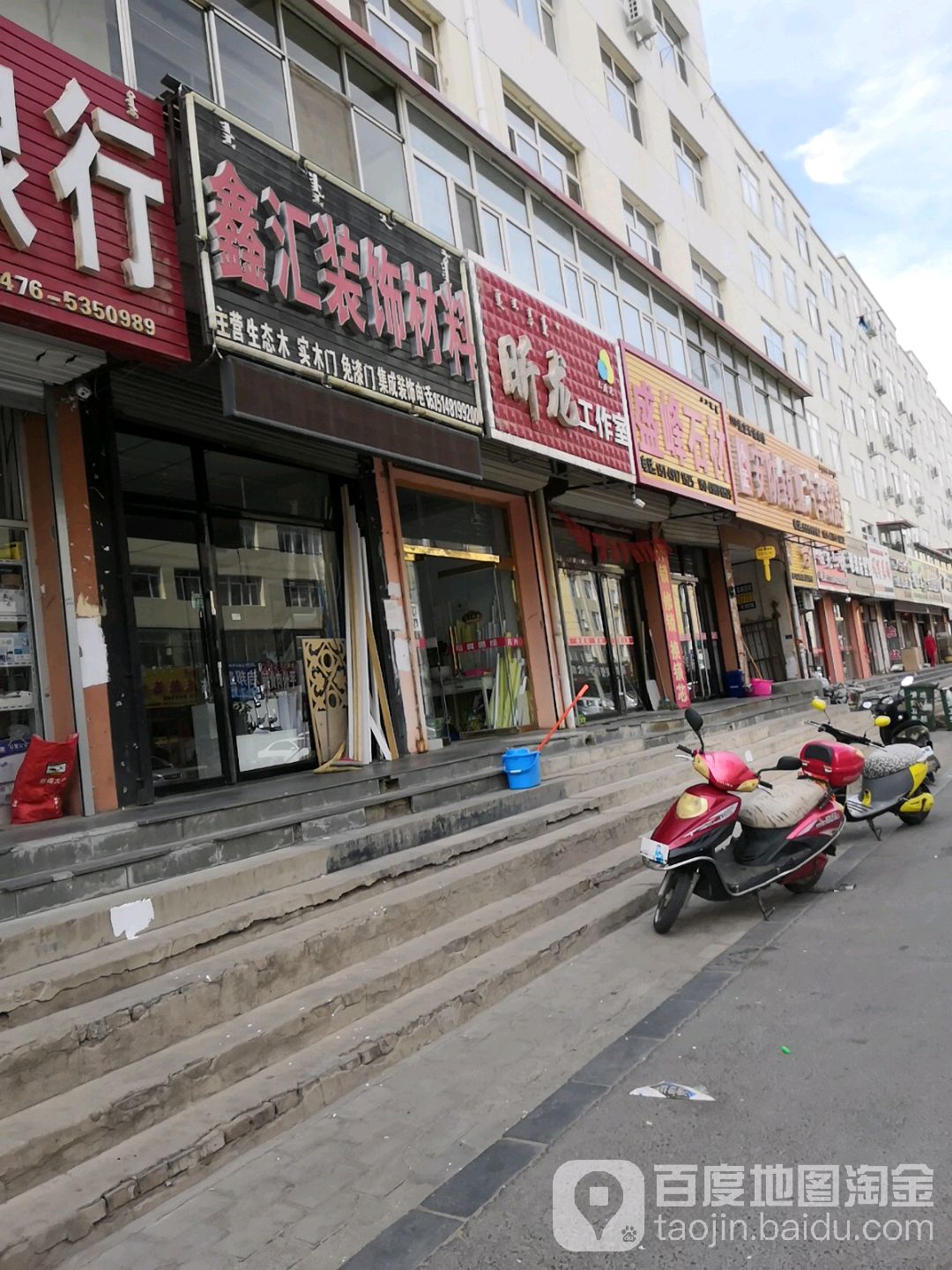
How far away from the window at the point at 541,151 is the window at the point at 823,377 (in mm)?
17780

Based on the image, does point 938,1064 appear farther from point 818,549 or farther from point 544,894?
point 818,549

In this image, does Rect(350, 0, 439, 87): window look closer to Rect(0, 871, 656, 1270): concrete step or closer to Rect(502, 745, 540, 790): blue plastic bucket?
Rect(502, 745, 540, 790): blue plastic bucket

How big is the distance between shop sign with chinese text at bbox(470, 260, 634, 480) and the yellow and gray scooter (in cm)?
433

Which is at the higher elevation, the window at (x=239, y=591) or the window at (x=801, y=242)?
the window at (x=801, y=242)

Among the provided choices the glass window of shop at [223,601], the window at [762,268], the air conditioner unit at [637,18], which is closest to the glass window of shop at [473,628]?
the glass window of shop at [223,601]

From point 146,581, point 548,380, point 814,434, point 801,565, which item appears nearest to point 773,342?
point 814,434

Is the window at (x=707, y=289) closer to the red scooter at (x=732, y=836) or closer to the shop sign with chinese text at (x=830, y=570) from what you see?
the shop sign with chinese text at (x=830, y=570)

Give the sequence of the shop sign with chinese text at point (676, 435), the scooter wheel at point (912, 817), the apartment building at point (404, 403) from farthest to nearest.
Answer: the shop sign with chinese text at point (676, 435)
the scooter wheel at point (912, 817)
the apartment building at point (404, 403)

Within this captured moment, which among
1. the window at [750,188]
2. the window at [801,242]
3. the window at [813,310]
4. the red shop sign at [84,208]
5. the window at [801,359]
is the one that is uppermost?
the window at [801,242]

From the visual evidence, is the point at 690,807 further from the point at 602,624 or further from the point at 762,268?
the point at 762,268

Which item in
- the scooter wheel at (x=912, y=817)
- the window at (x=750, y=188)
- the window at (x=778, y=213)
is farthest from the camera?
the window at (x=778, y=213)

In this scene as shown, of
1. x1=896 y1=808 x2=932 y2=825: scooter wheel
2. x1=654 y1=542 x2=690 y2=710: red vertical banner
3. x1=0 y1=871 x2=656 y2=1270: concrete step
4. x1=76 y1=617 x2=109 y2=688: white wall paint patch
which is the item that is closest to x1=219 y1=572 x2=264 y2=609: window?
x1=76 y1=617 x2=109 y2=688: white wall paint patch

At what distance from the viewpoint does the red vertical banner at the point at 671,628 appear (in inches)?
635

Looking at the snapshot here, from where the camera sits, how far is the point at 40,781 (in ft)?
21.0
